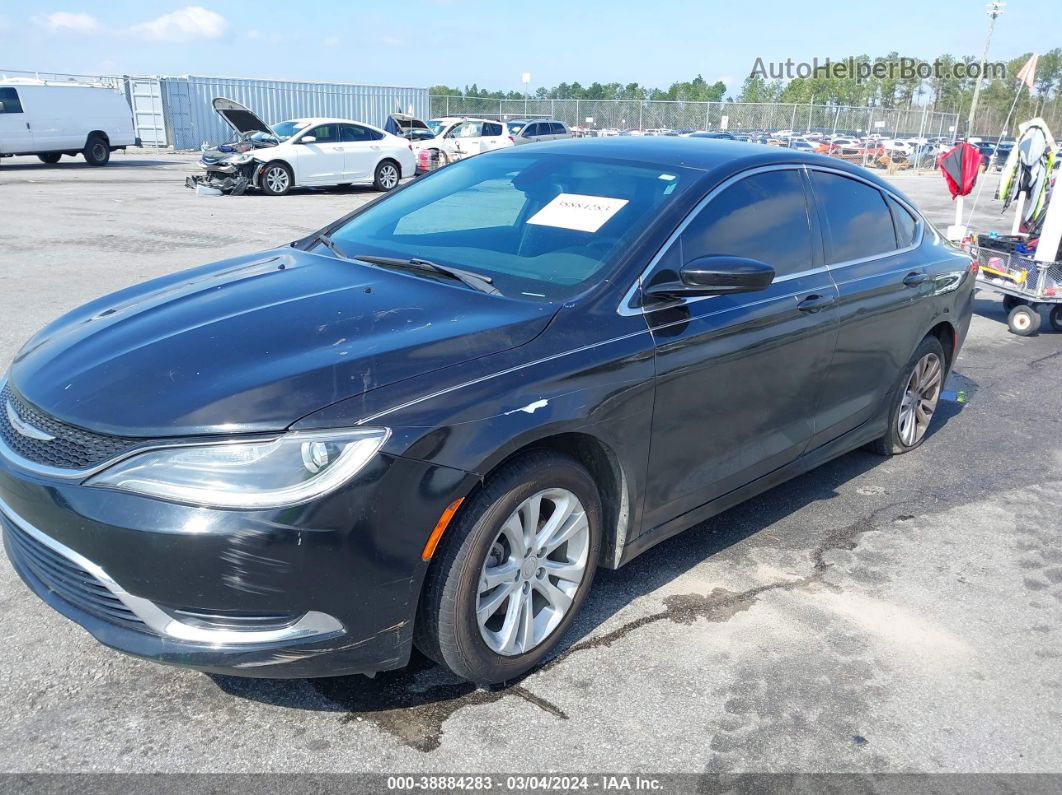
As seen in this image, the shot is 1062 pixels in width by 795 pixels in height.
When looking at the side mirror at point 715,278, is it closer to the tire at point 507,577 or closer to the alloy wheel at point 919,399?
the tire at point 507,577

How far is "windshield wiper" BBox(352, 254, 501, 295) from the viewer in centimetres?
330

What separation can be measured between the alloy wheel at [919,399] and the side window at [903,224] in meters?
0.71

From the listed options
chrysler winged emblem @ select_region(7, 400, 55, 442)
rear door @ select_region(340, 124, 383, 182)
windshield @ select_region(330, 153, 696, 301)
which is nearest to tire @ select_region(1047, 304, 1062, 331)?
windshield @ select_region(330, 153, 696, 301)

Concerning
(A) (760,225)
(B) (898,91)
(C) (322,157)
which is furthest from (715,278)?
(B) (898,91)

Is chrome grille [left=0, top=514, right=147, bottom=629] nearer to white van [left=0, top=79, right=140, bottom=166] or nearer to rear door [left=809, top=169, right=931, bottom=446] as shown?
rear door [left=809, top=169, right=931, bottom=446]

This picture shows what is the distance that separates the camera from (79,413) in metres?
2.60

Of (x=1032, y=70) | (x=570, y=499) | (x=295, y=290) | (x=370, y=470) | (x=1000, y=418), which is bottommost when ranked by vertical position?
(x=1000, y=418)

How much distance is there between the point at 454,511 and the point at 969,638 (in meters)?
2.23

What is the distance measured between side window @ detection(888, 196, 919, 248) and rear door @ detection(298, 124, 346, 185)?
1588cm

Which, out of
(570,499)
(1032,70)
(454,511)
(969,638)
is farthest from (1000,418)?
(1032,70)

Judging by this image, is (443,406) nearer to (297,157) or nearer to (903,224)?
(903,224)

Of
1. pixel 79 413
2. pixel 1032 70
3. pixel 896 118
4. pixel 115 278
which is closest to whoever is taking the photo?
pixel 79 413

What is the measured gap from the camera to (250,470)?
2.39 m

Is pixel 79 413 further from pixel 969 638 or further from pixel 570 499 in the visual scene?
pixel 969 638
